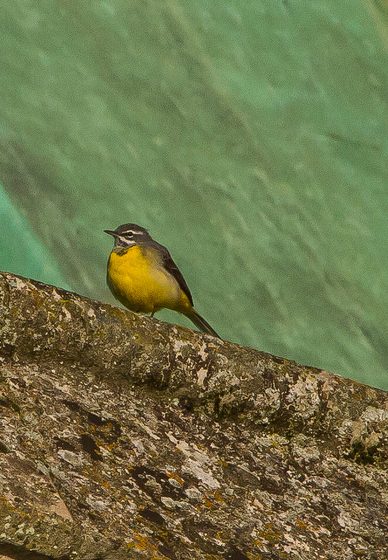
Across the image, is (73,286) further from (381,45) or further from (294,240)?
(381,45)

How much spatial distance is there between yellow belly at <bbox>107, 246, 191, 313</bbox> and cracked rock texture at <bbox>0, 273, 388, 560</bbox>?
3757mm

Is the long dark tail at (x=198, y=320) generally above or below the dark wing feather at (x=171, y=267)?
below

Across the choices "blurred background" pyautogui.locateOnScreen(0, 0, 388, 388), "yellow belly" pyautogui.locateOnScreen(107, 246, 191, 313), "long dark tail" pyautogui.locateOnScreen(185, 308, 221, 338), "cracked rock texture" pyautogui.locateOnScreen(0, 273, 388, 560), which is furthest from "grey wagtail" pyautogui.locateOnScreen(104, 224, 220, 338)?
"cracked rock texture" pyautogui.locateOnScreen(0, 273, 388, 560)

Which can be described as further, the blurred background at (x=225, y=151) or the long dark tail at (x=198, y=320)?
the long dark tail at (x=198, y=320)

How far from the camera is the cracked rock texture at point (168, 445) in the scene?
9.55ft

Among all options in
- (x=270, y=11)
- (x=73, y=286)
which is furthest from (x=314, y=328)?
(x=270, y=11)

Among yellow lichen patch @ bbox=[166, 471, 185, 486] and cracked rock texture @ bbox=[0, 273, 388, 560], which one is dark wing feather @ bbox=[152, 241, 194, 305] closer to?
cracked rock texture @ bbox=[0, 273, 388, 560]

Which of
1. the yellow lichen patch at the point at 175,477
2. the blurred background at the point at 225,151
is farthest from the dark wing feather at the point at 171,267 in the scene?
the yellow lichen patch at the point at 175,477

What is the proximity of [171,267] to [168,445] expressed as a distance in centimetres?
446

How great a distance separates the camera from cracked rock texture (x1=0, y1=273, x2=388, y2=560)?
2910 millimetres

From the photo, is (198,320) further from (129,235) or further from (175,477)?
(175,477)

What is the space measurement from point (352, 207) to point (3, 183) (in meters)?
2.28

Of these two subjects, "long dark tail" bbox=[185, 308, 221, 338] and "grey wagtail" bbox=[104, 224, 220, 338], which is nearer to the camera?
"grey wagtail" bbox=[104, 224, 220, 338]

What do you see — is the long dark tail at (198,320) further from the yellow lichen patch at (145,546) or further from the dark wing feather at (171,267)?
the yellow lichen patch at (145,546)
